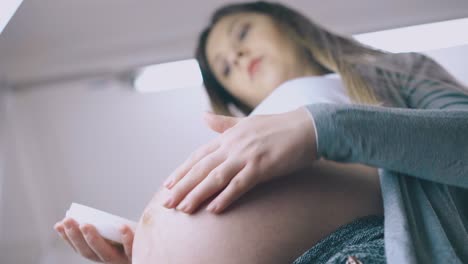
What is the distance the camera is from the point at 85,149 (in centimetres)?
143

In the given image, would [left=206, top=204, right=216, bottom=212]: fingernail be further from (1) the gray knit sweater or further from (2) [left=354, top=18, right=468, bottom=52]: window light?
(2) [left=354, top=18, right=468, bottom=52]: window light

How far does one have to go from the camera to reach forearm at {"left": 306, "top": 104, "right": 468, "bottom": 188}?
583 mm

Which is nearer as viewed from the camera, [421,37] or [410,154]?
[410,154]

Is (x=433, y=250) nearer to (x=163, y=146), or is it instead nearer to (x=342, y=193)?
(x=342, y=193)

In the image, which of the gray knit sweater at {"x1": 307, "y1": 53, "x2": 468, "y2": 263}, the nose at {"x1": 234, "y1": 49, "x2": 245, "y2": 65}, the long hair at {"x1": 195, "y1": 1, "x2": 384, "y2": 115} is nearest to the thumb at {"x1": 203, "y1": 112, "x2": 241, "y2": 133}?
the gray knit sweater at {"x1": 307, "y1": 53, "x2": 468, "y2": 263}

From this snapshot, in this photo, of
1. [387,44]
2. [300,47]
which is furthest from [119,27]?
[387,44]

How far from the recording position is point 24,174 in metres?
1.41

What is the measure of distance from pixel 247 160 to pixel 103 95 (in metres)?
1.01

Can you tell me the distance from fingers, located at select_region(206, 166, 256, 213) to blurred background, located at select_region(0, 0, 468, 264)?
2.50 feet

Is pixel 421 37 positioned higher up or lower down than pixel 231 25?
lower down

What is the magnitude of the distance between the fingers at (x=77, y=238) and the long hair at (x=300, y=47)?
663 millimetres

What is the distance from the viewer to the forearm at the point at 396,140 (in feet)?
1.91

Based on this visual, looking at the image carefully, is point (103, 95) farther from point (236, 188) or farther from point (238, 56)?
point (236, 188)

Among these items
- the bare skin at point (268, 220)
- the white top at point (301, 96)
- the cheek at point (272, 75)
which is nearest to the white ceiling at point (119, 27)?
the cheek at point (272, 75)
